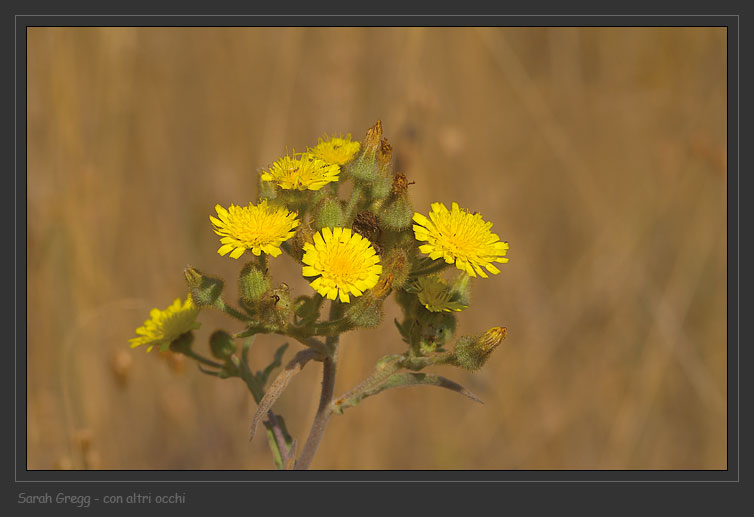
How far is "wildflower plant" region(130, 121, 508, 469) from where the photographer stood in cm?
226

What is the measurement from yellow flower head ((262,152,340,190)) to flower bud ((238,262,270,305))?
35 cm

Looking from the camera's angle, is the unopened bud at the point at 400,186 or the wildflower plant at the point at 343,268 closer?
the wildflower plant at the point at 343,268

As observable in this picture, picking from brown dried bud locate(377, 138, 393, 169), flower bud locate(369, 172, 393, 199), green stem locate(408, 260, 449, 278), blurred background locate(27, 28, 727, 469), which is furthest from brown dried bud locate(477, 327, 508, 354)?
blurred background locate(27, 28, 727, 469)

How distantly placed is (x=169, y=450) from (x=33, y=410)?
1.33 m

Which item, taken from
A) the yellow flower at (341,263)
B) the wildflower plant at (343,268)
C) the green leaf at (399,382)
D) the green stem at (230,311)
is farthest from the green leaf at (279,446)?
the yellow flower at (341,263)

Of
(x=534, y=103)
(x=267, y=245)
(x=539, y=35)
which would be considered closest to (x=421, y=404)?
(x=534, y=103)

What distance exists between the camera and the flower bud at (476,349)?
2.41 metres

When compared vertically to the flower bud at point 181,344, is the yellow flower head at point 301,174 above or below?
above

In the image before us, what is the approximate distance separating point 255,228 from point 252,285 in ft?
0.69

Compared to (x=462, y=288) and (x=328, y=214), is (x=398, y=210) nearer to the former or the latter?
(x=328, y=214)

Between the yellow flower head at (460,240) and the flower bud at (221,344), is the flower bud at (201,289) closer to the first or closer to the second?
the flower bud at (221,344)

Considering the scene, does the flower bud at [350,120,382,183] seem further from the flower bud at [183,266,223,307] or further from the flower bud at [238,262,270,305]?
the flower bud at [183,266,223,307]

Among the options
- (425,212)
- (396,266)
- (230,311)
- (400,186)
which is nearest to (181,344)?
(230,311)

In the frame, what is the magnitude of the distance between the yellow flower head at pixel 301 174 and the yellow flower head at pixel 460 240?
0.38 metres
